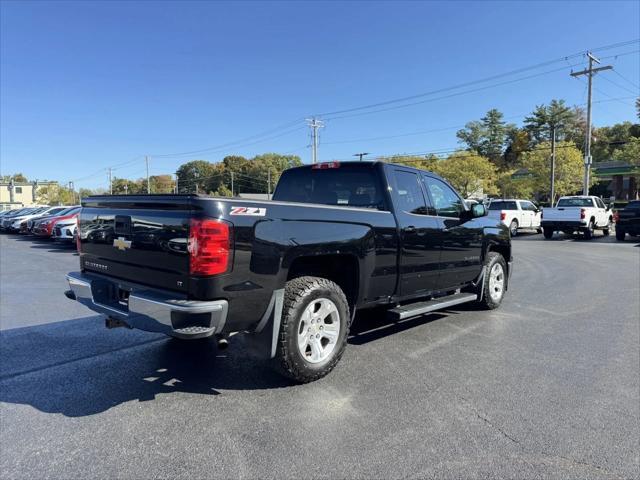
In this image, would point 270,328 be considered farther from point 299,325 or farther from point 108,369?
point 108,369

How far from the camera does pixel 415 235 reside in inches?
193

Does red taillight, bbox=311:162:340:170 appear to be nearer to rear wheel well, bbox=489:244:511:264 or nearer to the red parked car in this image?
rear wheel well, bbox=489:244:511:264

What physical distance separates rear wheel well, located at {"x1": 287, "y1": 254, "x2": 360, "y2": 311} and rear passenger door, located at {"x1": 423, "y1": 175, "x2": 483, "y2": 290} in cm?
157

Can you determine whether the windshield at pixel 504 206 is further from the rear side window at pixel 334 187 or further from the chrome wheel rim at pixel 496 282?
the rear side window at pixel 334 187

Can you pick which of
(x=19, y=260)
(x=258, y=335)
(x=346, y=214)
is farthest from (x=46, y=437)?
(x=19, y=260)

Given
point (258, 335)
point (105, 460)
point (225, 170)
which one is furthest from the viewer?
point (225, 170)

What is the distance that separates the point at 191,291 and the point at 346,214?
5.21 feet

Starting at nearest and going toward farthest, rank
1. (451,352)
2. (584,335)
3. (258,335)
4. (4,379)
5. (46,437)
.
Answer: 1. (46,437)
2. (258,335)
3. (4,379)
4. (451,352)
5. (584,335)

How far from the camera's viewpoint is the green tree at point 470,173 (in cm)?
5147

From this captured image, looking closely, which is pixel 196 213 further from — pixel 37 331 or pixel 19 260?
pixel 19 260

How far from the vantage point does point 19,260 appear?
504 inches

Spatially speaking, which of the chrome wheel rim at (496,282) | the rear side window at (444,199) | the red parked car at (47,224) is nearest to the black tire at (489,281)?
the chrome wheel rim at (496,282)

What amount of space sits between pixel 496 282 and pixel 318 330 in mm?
3953

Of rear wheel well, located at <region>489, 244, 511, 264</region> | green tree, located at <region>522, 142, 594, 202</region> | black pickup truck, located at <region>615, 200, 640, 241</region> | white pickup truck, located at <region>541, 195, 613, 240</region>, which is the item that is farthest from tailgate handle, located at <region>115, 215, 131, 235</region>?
green tree, located at <region>522, 142, 594, 202</region>
